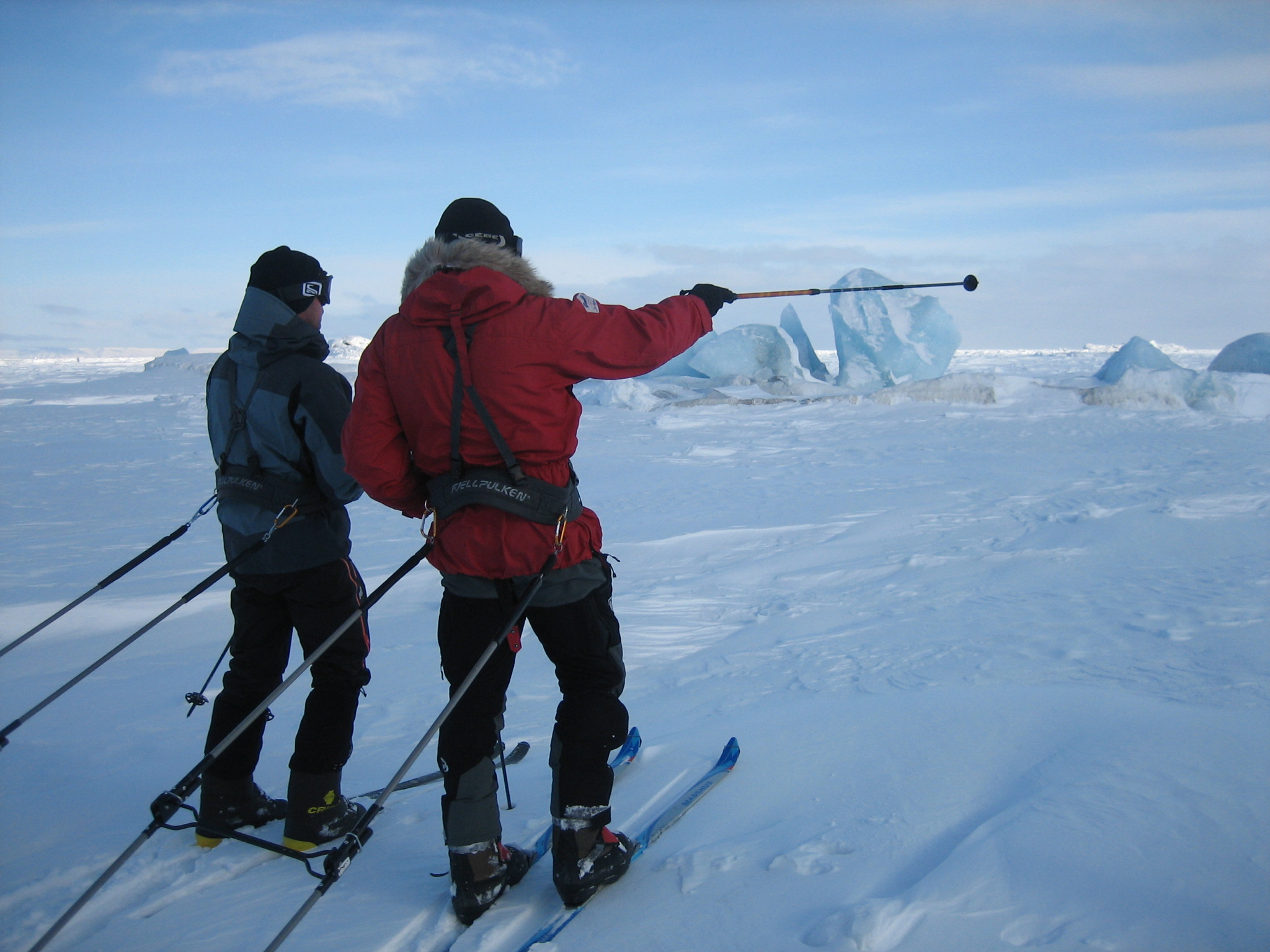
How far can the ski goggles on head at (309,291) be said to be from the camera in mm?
2086

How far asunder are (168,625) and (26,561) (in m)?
2.03

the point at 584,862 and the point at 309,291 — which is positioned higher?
the point at 309,291

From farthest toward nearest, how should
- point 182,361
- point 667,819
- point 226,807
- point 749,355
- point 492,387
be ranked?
point 182,361 < point 749,355 < point 226,807 < point 667,819 < point 492,387

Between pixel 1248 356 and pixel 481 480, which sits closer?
pixel 481 480

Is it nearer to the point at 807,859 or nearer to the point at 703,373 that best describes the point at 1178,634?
the point at 807,859

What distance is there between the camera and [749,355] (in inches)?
753

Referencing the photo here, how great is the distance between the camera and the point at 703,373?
19.6 metres

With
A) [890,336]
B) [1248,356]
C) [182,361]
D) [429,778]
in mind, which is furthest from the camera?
[182,361]

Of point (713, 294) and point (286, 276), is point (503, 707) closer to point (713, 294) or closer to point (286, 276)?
point (713, 294)

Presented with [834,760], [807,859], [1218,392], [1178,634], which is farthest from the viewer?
[1218,392]

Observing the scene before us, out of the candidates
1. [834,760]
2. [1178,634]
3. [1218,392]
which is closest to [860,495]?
[1178,634]

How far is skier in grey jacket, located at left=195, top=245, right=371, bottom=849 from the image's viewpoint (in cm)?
200

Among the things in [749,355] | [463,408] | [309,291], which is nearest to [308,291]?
[309,291]

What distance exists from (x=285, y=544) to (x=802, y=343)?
63.6 feet
